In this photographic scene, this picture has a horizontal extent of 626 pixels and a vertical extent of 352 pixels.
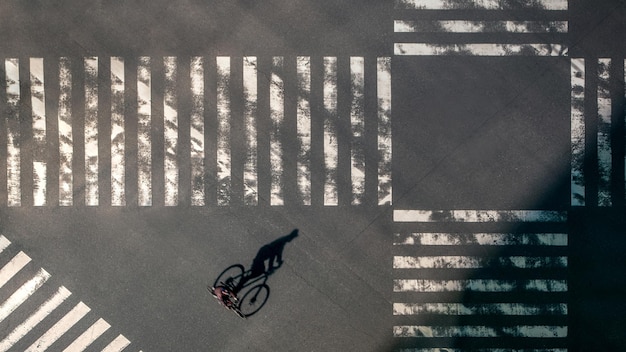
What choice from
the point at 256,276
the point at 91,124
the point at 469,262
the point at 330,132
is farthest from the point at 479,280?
the point at 91,124

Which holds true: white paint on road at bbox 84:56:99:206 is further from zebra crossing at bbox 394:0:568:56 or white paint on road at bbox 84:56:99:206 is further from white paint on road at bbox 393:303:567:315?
white paint on road at bbox 393:303:567:315

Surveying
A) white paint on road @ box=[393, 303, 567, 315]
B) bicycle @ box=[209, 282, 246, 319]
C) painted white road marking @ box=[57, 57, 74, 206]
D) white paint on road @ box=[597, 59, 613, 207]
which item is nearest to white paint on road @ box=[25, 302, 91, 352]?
painted white road marking @ box=[57, 57, 74, 206]

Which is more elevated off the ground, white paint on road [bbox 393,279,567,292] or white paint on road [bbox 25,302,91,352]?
white paint on road [bbox 393,279,567,292]

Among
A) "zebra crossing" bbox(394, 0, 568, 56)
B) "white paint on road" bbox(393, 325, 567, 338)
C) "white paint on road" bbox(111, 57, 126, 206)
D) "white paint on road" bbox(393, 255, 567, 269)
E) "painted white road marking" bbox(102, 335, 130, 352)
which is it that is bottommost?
"painted white road marking" bbox(102, 335, 130, 352)

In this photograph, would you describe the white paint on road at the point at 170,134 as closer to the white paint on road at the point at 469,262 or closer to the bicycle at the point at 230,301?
the bicycle at the point at 230,301

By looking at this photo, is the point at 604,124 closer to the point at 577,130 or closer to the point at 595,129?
the point at 595,129

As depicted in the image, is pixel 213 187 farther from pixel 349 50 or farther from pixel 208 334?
pixel 349 50

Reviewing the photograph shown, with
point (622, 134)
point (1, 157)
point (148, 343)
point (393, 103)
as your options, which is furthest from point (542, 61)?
point (1, 157)
